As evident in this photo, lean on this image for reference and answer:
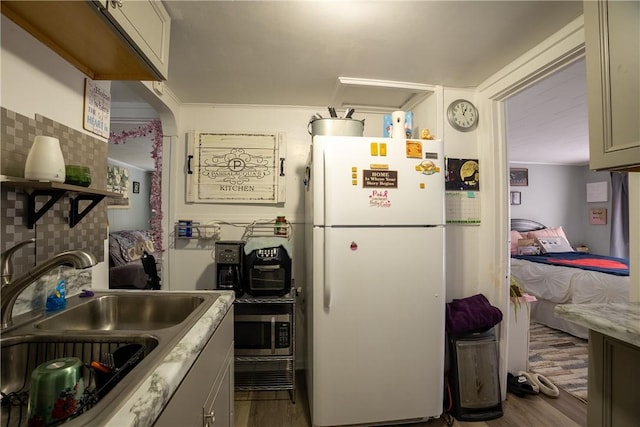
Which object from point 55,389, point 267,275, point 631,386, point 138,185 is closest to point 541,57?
point 631,386

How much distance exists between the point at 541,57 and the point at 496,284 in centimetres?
141

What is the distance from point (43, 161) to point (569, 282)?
14.2ft

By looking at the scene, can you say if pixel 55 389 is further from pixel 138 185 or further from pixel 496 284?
pixel 138 185

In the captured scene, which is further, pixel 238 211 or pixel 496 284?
pixel 238 211

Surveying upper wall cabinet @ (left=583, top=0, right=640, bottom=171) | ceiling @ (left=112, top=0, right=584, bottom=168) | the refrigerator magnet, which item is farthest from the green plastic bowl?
upper wall cabinet @ (left=583, top=0, right=640, bottom=171)

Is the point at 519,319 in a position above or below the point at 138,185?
below

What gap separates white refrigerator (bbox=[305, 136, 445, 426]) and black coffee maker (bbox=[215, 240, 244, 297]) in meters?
0.57

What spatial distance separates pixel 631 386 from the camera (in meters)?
0.84

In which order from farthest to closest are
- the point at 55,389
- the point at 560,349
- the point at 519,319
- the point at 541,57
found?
the point at 560,349 < the point at 519,319 < the point at 541,57 < the point at 55,389

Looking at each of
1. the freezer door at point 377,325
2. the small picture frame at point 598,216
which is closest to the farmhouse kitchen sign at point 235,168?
the freezer door at point 377,325

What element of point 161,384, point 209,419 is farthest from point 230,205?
point 161,384

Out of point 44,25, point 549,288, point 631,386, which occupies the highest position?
point 44,25

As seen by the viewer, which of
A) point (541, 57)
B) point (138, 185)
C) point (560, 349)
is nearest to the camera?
point (541, 57)

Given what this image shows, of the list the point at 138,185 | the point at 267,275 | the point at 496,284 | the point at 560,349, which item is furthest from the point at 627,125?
the point at 138,185
